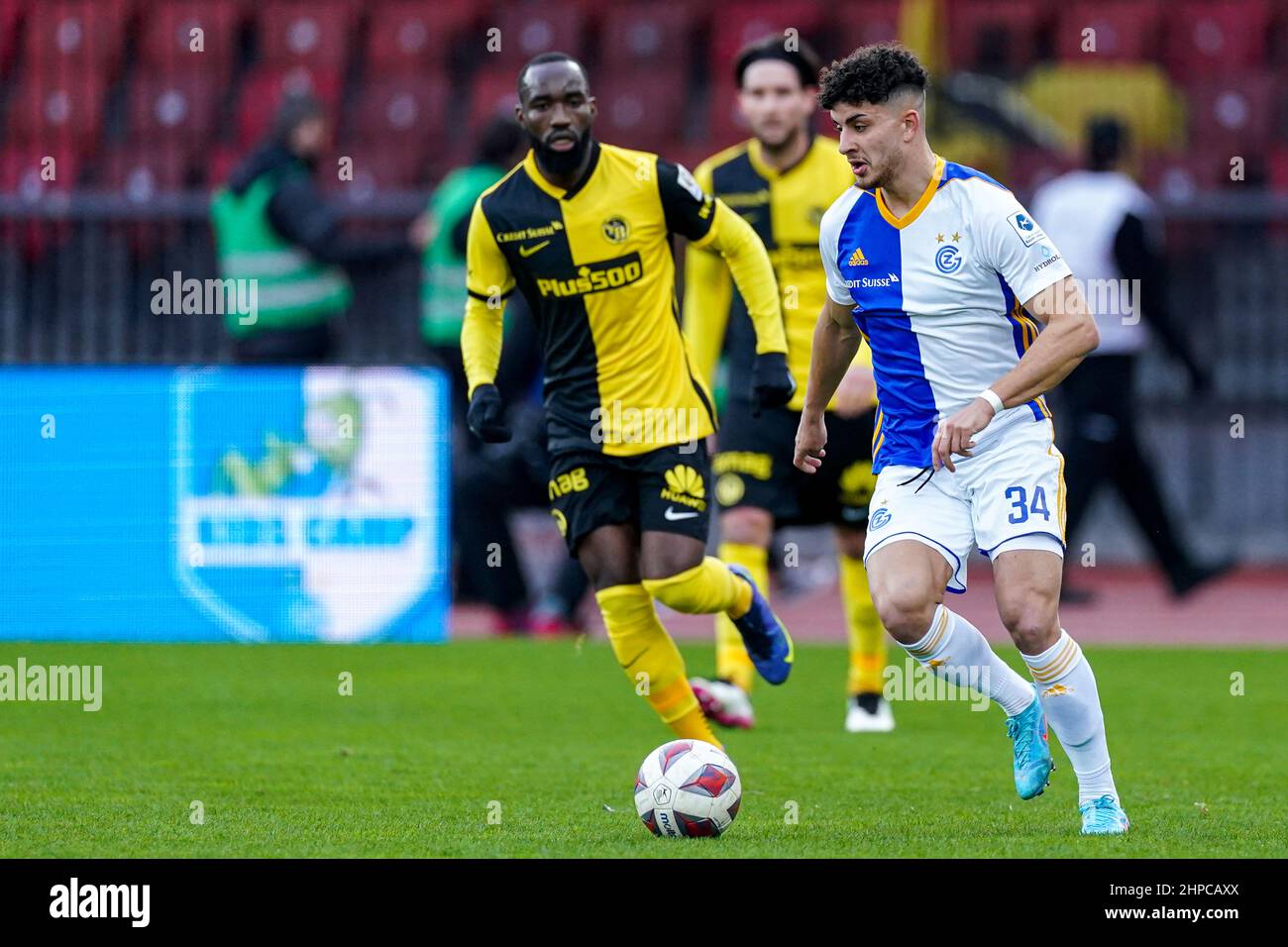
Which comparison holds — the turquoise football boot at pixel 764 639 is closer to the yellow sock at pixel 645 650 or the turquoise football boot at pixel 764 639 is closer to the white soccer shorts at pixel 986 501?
the yellow sock at pixel 645 650

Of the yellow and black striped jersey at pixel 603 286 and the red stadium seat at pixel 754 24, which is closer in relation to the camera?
the yellow and black striped jersey at pixel 603 286

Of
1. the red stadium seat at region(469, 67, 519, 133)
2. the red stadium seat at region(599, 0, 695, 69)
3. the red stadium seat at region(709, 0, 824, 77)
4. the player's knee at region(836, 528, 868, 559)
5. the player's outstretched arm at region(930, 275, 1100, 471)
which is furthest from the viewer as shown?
the red stadium seat at region(599, 0, 695, 69)

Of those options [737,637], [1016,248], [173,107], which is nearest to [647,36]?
[173,107]

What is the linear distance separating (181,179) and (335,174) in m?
1.05

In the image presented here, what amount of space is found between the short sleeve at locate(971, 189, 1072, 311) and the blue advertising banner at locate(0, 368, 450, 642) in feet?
16.7

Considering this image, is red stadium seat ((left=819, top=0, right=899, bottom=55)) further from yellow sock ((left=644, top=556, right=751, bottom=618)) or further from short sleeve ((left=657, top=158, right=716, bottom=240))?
yellow sock ((left=644, top=556, right=751, bottom=618))

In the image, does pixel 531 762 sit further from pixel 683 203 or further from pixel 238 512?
pixel 238 512

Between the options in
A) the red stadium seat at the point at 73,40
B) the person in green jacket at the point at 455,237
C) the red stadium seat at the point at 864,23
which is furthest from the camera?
the red stadium seat at the point at 864,23

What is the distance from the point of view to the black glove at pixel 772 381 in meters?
6.60

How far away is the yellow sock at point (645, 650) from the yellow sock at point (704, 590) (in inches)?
2.9

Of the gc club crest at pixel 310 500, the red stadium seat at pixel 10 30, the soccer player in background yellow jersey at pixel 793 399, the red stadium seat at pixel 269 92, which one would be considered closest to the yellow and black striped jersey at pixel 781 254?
the soccer player in background yellow jersey at pixel 793 399

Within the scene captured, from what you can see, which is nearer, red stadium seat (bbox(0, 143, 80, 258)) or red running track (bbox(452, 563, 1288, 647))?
red running track (bbox(452, 563, 1288, 647))

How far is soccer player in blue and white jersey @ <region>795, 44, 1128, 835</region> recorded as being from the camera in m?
5.46
